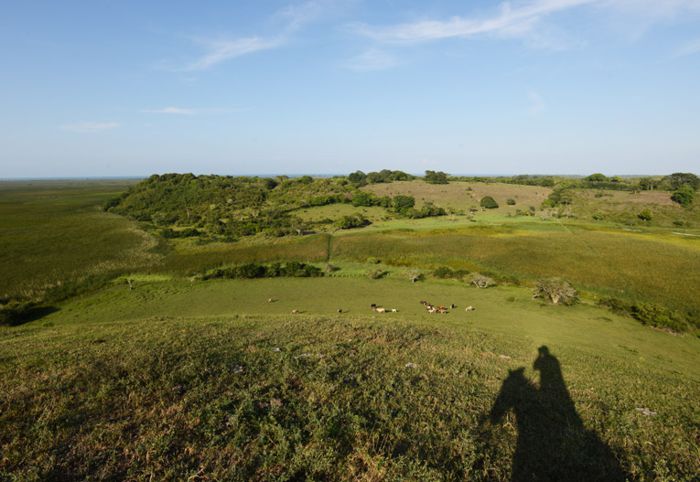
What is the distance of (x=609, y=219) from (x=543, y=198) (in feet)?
83.6

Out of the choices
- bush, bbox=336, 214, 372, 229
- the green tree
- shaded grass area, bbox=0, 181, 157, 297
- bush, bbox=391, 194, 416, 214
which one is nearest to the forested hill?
bush, bbox=336, 214, 372, 229

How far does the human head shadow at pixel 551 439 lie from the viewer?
7711 millimetres

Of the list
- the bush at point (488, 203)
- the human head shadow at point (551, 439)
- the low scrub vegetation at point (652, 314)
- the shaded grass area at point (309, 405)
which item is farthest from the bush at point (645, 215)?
the human head shadow at point (551, 439)

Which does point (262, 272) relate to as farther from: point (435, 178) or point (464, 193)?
point (435, 178)

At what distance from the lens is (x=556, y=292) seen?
32125 millimetres

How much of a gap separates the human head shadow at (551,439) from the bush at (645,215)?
84623 mm

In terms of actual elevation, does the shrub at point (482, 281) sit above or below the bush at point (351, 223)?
below

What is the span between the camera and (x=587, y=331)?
24750 millimetres

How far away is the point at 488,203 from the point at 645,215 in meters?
35.9

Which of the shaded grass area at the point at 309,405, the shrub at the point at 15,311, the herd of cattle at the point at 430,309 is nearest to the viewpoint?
the shaded grass area at the point at 309,405

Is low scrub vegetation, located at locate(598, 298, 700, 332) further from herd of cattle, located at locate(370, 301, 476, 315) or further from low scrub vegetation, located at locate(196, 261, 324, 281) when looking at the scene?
low scrub vegetation, located at locate(196, 261, 324, 281)

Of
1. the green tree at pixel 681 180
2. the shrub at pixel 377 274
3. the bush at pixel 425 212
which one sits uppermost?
the green tree at pixel 681 180

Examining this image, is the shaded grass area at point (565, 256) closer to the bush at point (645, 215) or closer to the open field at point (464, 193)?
the bush at point (645, 215)

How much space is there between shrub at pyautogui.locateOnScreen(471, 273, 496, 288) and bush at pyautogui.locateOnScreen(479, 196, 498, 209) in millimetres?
64927
